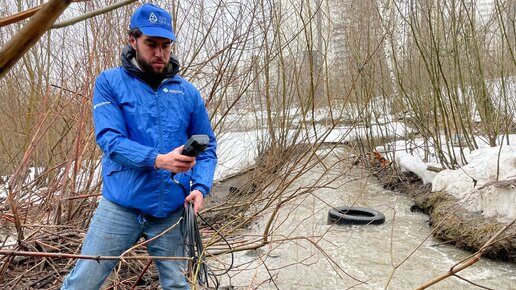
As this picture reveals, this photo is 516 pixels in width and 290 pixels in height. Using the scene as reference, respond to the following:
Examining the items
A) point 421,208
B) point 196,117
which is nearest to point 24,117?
point 196,117

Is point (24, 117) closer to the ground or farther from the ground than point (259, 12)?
closer to the ground

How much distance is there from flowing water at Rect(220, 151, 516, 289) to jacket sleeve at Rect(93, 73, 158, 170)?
1.76 meters

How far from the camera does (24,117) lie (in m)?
7.81

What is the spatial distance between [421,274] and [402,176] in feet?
17.6

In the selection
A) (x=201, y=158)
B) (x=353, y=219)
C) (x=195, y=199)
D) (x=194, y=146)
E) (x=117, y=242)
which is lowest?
(x=353, y=219)

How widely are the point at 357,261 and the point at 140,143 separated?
395 cm

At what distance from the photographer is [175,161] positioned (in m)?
2.15

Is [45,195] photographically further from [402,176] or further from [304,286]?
[402,176]

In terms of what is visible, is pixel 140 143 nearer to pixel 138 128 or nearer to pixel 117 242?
pixel 138 128

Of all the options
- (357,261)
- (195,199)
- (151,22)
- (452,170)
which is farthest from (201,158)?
(452,170)

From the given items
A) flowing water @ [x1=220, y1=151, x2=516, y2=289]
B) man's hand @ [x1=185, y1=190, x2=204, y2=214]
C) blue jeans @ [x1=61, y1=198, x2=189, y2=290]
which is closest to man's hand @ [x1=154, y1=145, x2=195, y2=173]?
man's hand @ [x1=185, y1=190, x2=204, y2=214]

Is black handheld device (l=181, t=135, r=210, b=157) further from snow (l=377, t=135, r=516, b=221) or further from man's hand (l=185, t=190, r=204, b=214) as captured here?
snow (l=377, t=135, r=516, b=221)

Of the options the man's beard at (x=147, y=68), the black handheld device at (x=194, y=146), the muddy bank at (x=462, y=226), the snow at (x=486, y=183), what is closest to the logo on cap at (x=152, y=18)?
the man's beard at (x=147, y=68)

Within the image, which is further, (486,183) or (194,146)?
(486,183)
